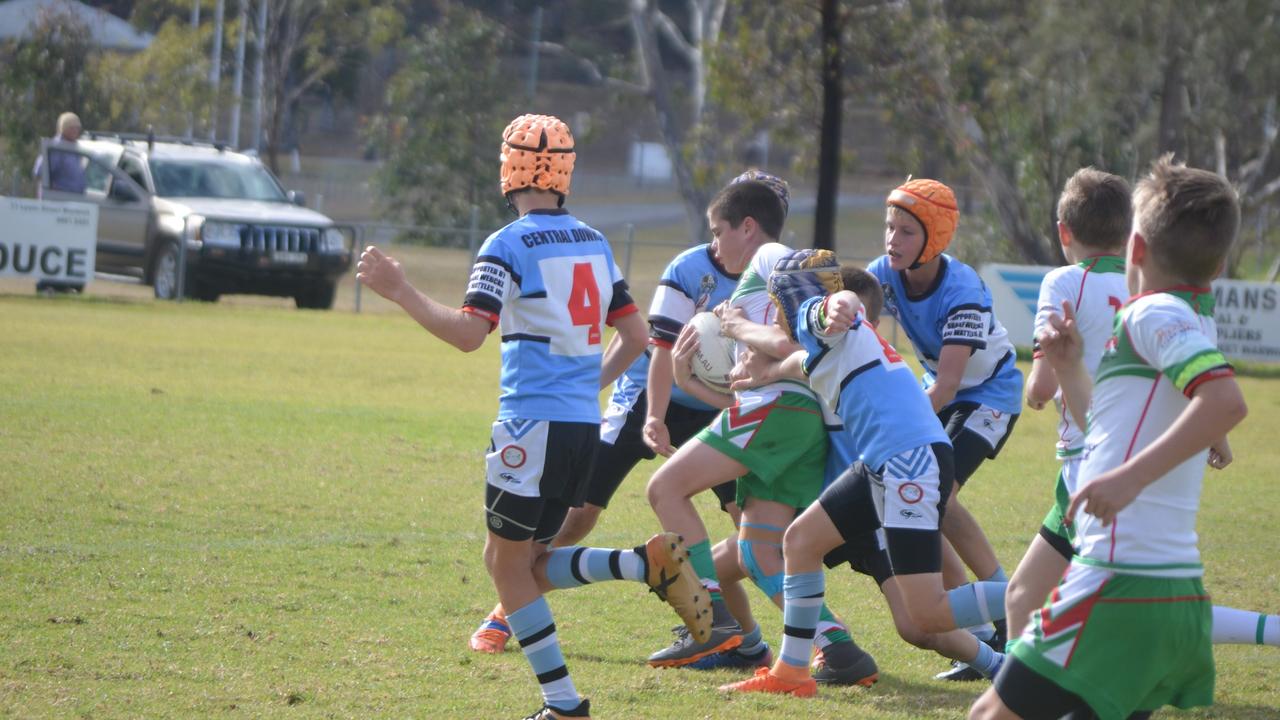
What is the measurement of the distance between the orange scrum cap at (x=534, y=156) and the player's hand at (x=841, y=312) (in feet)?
3.24

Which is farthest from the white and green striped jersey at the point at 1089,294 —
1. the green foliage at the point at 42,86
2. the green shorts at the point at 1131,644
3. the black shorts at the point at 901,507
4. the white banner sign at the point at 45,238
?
the green foliage at the point at 42,86

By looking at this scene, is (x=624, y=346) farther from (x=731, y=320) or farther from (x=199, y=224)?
(x=199, y=224)

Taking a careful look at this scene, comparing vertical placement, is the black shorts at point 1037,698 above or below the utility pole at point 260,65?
below

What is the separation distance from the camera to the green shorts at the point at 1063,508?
4.54m

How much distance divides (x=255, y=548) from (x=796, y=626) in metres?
3.18

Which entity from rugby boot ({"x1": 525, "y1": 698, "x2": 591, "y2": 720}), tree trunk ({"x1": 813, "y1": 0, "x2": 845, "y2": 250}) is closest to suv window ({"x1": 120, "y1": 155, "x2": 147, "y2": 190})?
tree trunk ({"x1": 813, "y1": 0, "x2": 845, "y2": 250})

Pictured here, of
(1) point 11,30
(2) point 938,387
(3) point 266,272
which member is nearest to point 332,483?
(2) point 938,387

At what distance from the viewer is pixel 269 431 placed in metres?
11.4

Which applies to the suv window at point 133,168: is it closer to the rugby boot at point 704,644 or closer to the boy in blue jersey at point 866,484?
the rugby boot at point 704,644

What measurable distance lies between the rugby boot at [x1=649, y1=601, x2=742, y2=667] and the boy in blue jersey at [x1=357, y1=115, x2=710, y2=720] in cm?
82

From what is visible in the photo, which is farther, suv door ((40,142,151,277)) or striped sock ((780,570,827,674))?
suv door ((40,142,151,277))

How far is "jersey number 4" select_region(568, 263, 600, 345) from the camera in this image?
5.02 m

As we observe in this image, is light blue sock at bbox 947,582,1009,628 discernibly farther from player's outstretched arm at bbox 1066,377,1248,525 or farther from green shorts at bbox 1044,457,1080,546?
player's outstretched arm at bbox 1066,377,1248,525

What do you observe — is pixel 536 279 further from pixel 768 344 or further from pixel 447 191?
pixel 447 191
